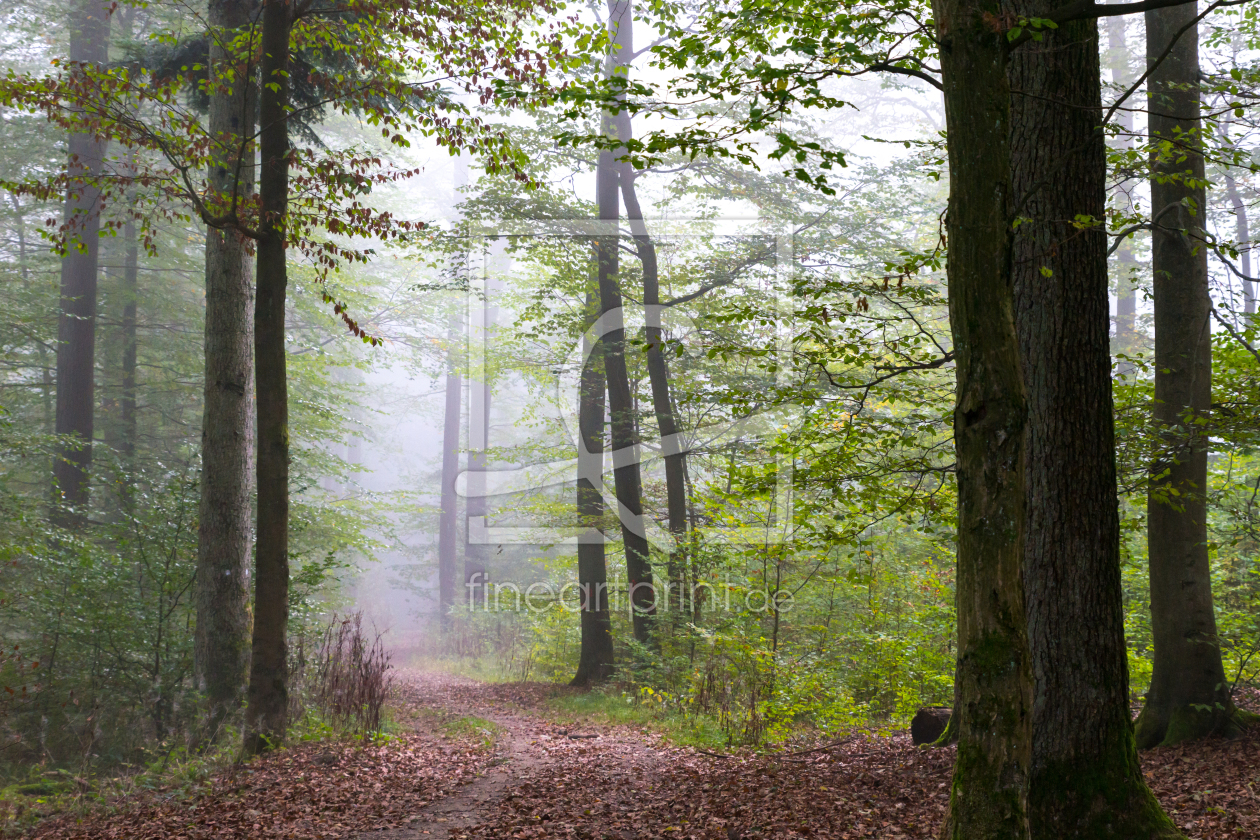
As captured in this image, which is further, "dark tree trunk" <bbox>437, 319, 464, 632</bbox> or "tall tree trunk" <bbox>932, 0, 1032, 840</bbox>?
"dark tree trunk" <bbox>437, 319, 464, 632</bbox>

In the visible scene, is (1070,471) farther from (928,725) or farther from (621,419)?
(621,419)

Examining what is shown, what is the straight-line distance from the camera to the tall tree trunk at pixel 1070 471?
3953 mm

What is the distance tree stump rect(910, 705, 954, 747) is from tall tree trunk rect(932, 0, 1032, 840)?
3.69 m

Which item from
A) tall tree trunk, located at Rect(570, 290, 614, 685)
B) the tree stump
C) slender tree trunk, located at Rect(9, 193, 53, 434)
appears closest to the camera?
the tree stump

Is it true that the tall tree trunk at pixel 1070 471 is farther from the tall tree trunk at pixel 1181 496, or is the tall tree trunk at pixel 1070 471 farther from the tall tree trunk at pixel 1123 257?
the tall tree trunk at pixel 1123 257

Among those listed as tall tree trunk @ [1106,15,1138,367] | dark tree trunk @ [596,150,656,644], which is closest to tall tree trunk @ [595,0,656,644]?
dark tree trunk @ [596,150,656,644]

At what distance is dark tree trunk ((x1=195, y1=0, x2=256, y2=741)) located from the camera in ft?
25.6

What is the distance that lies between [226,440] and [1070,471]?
771cm

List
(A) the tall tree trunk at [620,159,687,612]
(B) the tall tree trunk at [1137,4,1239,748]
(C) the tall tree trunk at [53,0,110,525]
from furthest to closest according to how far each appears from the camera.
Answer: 1. (A) the tall tree trunk at [620,159,687,612]
2. (C) the tall tree trunk at [53,0,110,525]
3. (B) the tall tree trunk at [1137,4,1239,748]

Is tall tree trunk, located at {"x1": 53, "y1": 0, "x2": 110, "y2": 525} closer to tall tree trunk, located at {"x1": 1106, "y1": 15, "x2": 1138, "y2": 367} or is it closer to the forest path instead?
the forest path

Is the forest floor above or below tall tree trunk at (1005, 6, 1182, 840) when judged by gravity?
below

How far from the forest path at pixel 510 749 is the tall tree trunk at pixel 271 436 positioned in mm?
2143

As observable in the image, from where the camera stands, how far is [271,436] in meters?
7.03

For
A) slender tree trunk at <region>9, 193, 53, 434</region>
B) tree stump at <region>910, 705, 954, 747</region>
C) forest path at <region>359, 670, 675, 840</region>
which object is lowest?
forest path at <region>359, 670, 675, 840</region>
